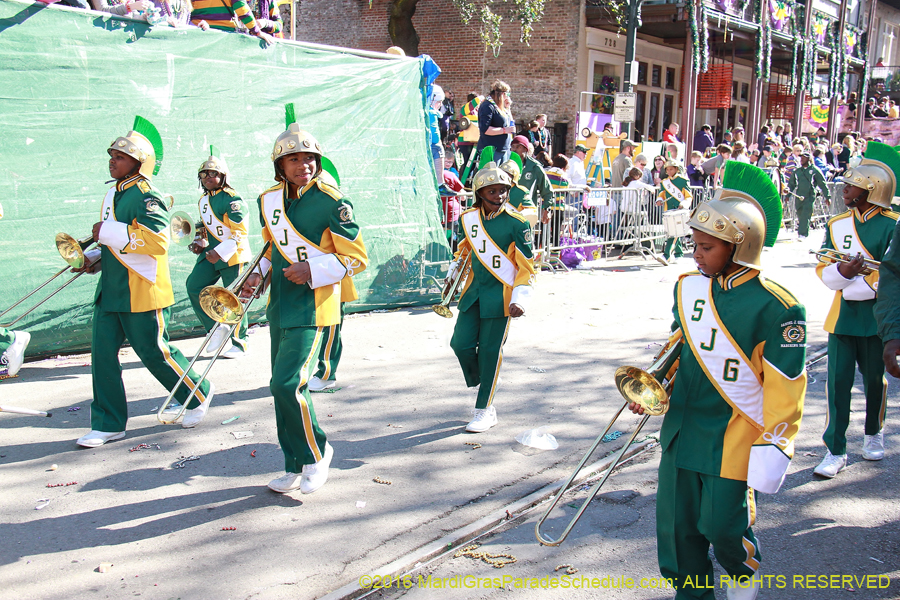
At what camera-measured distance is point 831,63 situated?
3119 centimetres

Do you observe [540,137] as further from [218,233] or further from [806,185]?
[218,233]

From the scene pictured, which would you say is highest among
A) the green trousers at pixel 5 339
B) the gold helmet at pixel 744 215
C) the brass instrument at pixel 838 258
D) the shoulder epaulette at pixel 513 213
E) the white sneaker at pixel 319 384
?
the gold helmet at pixel 744 215

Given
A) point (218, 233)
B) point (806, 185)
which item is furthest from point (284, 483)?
point (806, 185)

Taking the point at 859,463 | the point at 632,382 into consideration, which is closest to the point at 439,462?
the point at 632,382

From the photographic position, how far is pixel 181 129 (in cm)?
805

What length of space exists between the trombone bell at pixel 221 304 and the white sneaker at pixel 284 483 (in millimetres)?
998

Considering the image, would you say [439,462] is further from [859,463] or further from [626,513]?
[859,463]

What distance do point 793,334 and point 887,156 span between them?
2712 millimetres

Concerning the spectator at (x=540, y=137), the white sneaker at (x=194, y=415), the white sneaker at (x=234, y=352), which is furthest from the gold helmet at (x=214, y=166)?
the spectator at (x=540, y=137)

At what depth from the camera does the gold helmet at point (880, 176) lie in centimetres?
482

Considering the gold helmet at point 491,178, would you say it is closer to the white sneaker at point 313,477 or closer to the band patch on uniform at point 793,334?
the white sneaker at point 313,477

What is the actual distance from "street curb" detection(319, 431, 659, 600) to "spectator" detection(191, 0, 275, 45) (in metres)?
6.29

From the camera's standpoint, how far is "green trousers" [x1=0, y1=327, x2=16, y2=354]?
581 cm

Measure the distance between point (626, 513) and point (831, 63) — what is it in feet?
106
